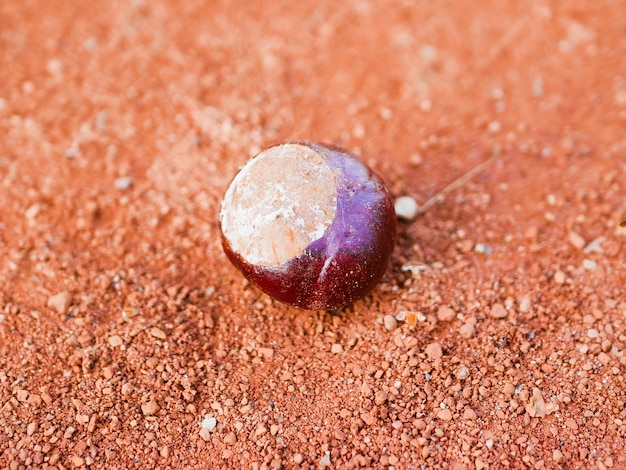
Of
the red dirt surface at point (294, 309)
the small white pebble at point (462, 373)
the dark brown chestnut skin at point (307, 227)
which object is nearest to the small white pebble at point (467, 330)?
the red dirt surface at point (294, 309)

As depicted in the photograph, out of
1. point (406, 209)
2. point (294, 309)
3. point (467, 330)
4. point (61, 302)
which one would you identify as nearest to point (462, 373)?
point (467, 330)

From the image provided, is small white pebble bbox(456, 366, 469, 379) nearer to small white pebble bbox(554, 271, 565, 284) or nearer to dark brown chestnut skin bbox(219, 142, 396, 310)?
dark brown chestnut skin bbox(219, 142, 396, 310)

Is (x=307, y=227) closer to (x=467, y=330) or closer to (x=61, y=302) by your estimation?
(x=467, y=330)

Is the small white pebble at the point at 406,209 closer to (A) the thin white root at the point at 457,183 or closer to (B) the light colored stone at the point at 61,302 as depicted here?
(A) the thin white root at the point at 457,183

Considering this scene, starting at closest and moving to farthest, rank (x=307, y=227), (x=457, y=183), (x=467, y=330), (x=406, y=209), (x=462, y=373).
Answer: (x=307, y=227)
(x=462, y=373)
(x=467, y=330)
(x=406, y=209)
(x=457, y=183)

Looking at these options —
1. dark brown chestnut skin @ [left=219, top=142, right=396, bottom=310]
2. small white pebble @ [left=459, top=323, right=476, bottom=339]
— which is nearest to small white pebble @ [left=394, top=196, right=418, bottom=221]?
dark brown chestnut skin @ [left=219, top=142, right=396, bottom=310]

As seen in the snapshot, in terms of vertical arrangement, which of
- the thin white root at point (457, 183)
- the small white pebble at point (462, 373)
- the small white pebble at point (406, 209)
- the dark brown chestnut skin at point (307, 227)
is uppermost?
the dark brown chestnut skin at point (307, 227)

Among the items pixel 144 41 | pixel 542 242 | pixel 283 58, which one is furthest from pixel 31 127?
pixel 542 242
